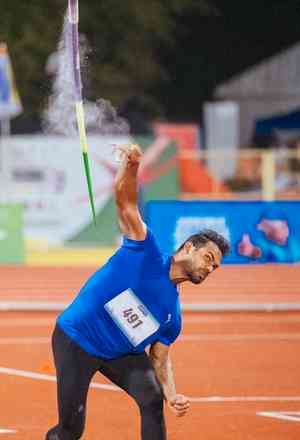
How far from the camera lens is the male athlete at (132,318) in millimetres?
7309

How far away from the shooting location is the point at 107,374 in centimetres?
768

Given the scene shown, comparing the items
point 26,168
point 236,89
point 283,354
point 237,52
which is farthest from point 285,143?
point 283,354

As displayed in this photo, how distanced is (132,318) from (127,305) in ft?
0.23

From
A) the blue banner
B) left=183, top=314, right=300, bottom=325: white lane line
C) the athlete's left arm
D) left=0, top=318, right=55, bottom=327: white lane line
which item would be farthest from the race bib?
the blue banner

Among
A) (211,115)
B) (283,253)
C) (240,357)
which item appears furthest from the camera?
(211,115)

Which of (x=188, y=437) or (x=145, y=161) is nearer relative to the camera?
(x=188, y=437)

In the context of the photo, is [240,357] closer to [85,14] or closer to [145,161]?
[145,161]

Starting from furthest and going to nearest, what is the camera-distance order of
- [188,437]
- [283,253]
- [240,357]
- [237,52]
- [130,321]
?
[237,52], [283,253], [240,357], [188,437], [130,321]

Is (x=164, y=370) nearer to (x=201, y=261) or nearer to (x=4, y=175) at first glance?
(x=201, y=261)

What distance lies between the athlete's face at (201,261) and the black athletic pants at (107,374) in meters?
0.60

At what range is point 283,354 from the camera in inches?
519

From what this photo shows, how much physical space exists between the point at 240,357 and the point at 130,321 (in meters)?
5.71

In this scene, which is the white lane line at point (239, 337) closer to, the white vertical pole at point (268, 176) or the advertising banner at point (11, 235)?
the advertising banner at point (11, 235)

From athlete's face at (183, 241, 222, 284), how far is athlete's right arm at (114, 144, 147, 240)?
0.30m
